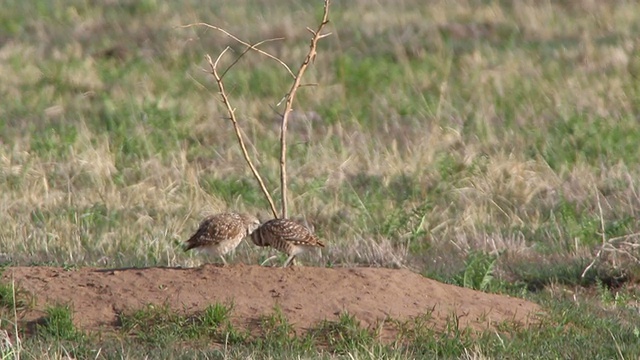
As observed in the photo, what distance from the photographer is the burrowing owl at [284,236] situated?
7.89 m

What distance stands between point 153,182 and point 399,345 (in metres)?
5.71

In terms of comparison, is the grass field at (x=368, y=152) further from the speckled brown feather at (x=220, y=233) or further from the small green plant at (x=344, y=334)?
the speckled brown feather at (x=220, y=233)

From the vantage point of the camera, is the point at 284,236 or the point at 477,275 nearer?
the point at 284,236

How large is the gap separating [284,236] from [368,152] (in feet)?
19.4

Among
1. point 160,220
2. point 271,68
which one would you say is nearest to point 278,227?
point 160,220

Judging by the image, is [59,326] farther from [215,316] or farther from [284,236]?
[284,236]

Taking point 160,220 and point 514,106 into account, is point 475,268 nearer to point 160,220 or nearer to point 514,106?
point 160,220

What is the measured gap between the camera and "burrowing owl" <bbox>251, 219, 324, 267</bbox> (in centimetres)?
789

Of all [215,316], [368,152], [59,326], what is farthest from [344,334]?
[368,152]

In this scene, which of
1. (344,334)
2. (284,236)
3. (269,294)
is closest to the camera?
(344,334)

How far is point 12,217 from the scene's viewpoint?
11.1m

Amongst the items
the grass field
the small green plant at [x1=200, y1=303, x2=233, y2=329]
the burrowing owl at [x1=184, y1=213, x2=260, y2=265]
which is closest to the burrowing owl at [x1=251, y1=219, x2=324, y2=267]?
the burrowing owl at [x1=184, y1=213, x2=260, y2=265]

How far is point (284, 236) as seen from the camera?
7883 millimetres

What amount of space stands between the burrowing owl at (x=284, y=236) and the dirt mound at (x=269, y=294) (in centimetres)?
15
